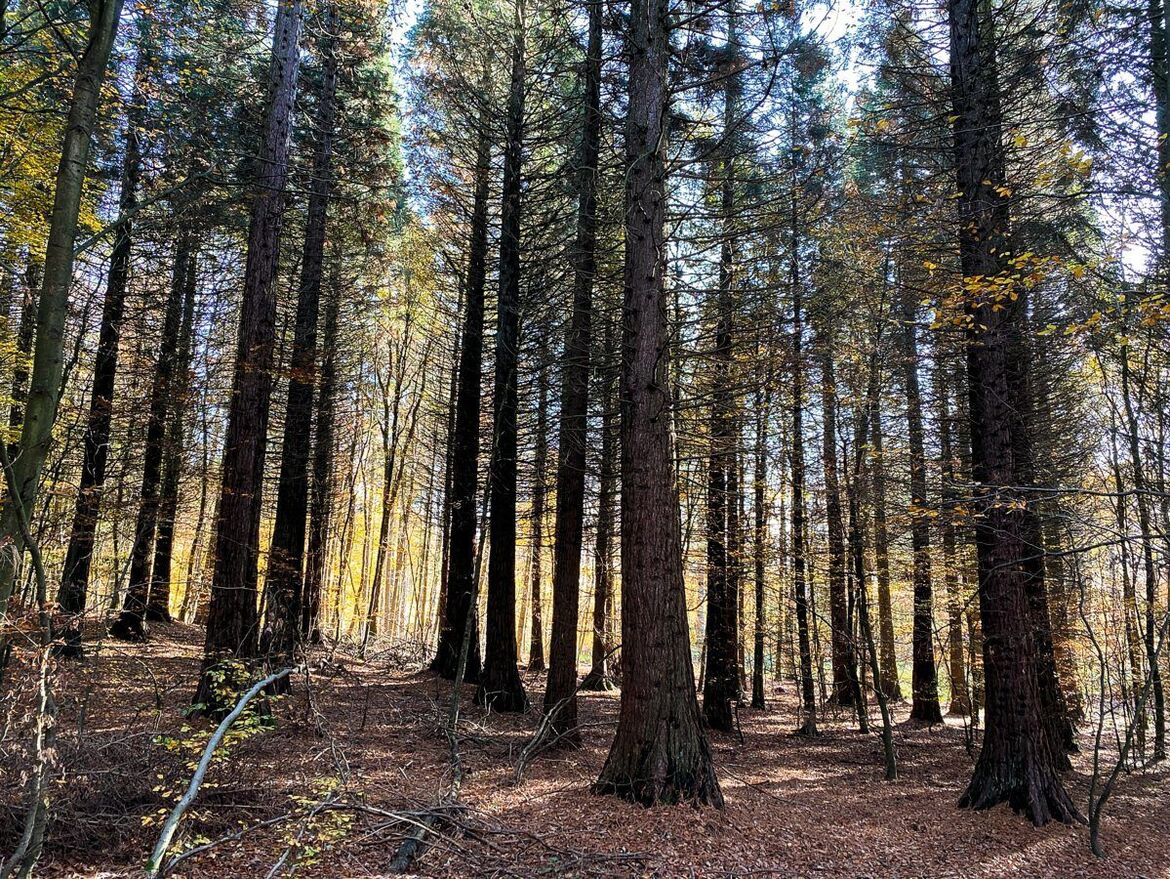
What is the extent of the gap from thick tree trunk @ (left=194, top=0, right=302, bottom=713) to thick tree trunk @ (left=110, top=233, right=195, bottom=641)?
293 centimetres

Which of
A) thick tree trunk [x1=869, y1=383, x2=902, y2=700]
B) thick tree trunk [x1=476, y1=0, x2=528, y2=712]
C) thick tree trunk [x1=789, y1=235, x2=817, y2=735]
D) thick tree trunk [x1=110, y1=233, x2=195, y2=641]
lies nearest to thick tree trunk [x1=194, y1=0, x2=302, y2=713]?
thick tree trunk [x1=110, y1=233, x2=195, y2=641]

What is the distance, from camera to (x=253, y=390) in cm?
804

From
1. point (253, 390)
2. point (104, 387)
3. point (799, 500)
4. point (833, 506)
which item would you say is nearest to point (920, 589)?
point (799, 500)

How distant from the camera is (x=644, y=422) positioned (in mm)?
6355

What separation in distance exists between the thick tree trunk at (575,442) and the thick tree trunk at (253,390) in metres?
3.79

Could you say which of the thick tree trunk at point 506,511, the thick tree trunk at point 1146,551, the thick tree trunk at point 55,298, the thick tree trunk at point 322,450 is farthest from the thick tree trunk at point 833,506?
the thick tree trunk at point 322,450

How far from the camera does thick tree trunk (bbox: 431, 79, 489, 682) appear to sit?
11297 mm

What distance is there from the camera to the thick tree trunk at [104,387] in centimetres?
826

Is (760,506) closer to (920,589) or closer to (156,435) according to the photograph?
(920,589)

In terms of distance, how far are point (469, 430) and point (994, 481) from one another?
8.09 metres

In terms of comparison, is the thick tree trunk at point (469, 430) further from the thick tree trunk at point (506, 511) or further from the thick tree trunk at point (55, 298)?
the thick tree trunk at point (55, 298)

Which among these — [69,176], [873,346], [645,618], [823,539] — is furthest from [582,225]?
[823,539]

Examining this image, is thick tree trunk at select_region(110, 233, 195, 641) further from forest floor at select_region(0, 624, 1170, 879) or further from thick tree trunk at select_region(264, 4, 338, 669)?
forest floor at select_region(0, 624, 1170, 879)

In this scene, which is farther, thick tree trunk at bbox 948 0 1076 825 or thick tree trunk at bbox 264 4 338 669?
thick tree trunk at bbox 264 4 338 669
